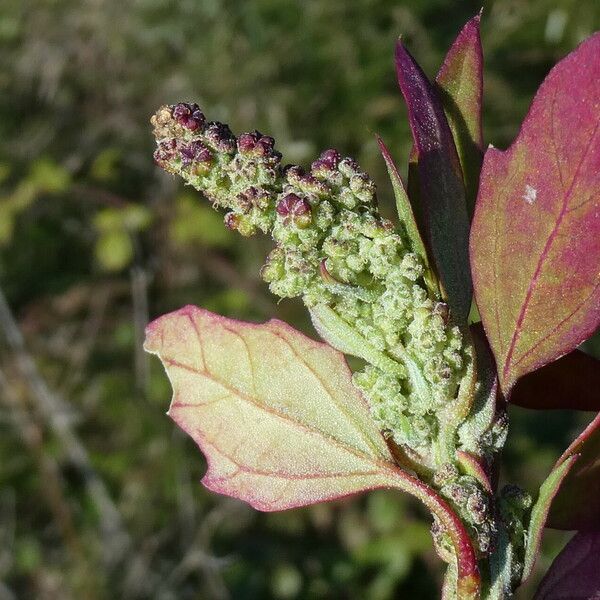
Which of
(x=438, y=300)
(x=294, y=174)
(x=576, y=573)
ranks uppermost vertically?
(x=294, y=174)

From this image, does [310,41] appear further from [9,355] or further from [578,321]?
[578,321]

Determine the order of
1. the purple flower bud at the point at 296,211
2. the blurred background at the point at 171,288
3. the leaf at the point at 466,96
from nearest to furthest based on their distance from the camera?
the purple flower bud at the point at 296,211 → the leaf at the point at 466,96 → the blurred background at the point at 171,288

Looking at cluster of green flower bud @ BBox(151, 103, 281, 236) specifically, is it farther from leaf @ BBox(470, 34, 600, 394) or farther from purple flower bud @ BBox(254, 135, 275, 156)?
leaf @ BBox(470, 34, 600, 394)

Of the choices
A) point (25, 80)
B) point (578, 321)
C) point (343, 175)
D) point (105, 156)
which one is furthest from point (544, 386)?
point (25, 80)

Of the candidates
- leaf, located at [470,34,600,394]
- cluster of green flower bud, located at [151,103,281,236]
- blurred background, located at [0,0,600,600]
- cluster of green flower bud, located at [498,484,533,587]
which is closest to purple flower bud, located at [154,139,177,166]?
cluster of green flower bud, located at [151,103,281,236]

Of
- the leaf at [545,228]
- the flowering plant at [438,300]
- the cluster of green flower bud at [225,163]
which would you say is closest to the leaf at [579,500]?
the flowering plant at [438,300]

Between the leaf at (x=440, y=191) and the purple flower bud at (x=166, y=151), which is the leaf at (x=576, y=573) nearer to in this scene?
the leaf at (x=440, y=191)

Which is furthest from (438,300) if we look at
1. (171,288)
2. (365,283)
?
(171,288)

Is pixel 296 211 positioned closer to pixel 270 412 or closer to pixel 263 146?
pixel 263 146

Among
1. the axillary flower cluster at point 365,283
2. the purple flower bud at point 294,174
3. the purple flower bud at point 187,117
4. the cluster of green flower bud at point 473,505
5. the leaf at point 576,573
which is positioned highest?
the purple flower bud at point 187,117
